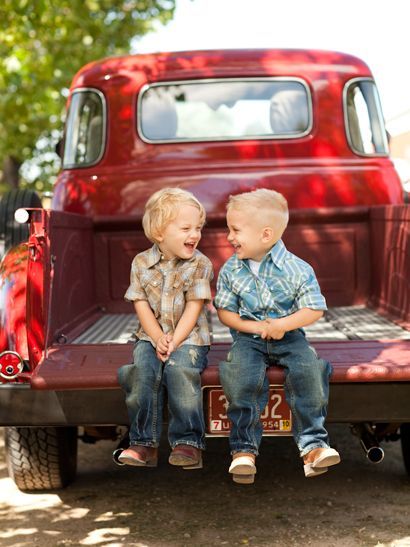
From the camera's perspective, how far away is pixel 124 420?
359cm

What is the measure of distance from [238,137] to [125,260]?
3.84 ft

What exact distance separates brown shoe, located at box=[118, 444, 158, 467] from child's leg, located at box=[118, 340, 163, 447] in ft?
0.07

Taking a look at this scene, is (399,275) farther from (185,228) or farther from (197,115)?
(197,115)

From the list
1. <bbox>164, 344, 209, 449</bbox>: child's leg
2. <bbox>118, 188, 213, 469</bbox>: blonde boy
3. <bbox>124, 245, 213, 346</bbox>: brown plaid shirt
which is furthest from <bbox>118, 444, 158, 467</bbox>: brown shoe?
<bbox>124, 245, 213, 346</bbox>: brown plaid shirt

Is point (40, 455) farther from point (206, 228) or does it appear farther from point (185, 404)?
point (206, 228)

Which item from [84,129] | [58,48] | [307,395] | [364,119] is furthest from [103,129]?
[58,48]

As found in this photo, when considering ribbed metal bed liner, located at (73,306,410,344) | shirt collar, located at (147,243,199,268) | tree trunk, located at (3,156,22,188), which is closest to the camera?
shirt collar, located at (147,243,199,268)

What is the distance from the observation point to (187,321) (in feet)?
12.0

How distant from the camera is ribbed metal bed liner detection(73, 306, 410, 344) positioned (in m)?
4.16

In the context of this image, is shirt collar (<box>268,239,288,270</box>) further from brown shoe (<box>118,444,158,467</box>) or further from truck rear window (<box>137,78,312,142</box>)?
truck rear window (<box>137,78,312,142</box>)

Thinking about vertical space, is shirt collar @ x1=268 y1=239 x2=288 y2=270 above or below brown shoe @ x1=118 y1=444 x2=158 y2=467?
above

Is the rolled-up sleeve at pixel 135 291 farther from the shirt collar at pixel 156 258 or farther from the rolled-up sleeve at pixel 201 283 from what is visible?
the rolled-up sleeve at pixel 201 283

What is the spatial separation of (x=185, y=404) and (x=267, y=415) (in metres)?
0.36

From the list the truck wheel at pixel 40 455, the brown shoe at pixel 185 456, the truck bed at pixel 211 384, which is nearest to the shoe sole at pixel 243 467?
the brown shoe at pixel 185 456
